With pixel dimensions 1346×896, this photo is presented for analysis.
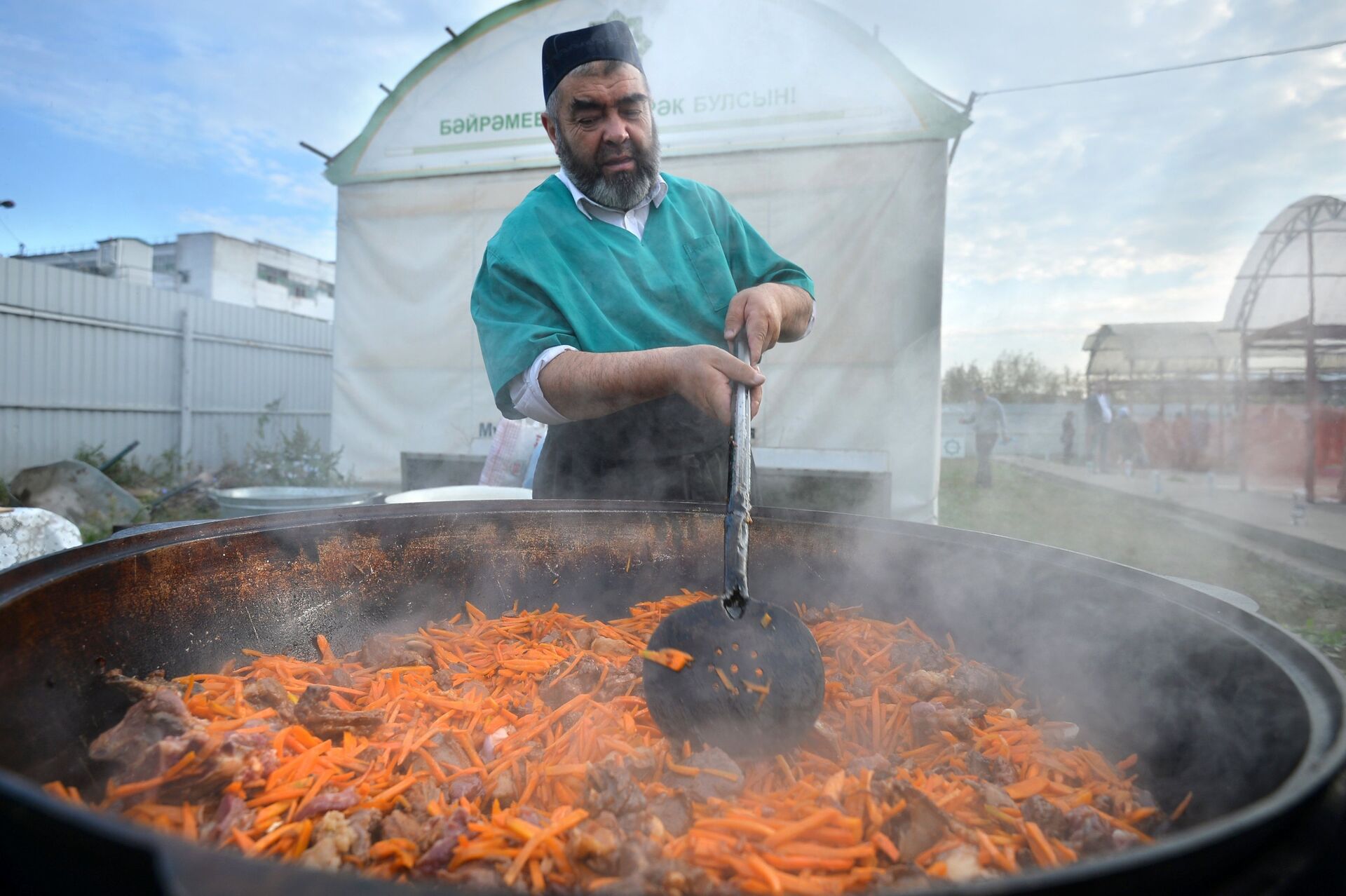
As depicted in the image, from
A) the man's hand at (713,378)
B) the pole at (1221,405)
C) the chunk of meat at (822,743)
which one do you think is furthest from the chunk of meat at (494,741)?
the pole at (1221,405)

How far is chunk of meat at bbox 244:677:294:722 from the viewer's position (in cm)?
149

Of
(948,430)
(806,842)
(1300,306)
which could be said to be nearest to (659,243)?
(806,842)

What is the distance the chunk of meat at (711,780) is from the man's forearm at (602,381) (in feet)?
3.32

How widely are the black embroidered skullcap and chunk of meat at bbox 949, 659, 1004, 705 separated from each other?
2.24 metres

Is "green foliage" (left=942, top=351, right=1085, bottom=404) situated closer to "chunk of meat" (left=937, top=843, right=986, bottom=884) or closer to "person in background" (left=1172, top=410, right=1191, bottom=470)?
"person in background" (left=1172, top=410, right=1191, bottom=470)

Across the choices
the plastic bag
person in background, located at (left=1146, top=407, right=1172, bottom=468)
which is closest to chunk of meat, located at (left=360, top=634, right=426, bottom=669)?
→ the plastic bag

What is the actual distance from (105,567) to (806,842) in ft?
5.21

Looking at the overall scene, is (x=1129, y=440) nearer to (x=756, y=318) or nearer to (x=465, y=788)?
(x=756, y=318)

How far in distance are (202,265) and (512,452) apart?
103 ft

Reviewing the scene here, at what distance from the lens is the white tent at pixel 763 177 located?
245 inches

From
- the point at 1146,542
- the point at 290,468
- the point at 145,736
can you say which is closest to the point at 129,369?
the point at 290,468

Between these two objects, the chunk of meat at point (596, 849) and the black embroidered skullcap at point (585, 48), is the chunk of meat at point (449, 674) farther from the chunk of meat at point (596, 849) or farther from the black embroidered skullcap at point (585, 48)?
the black embroidered skullcap at point (585, 48)

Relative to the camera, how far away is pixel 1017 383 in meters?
22.2

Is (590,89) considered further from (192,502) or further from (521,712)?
(192,502)
